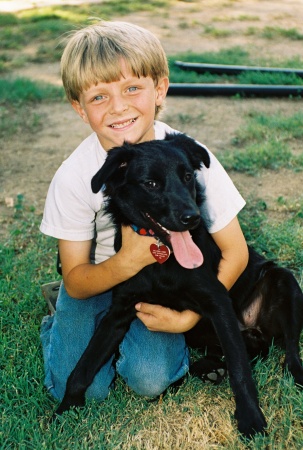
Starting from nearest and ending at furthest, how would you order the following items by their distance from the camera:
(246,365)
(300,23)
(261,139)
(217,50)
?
(246,365)
(261,139)
(217,50)
(300,23)

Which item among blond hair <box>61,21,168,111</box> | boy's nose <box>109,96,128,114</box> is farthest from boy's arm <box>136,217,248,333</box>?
blond hair <box>61,21,168,111</box>

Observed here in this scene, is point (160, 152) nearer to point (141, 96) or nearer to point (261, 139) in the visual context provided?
point (141, 96)

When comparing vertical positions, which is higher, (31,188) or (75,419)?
(75,419)

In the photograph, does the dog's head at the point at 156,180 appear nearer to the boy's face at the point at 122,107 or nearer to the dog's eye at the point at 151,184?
the dog's eye at the point at 151,184

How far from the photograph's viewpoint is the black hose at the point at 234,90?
677cm

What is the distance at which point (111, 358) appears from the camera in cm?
299

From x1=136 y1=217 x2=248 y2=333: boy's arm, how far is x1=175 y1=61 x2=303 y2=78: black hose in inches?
191

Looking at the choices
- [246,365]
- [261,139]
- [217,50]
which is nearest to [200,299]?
[246,365]

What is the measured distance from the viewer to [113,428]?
2.54 meters

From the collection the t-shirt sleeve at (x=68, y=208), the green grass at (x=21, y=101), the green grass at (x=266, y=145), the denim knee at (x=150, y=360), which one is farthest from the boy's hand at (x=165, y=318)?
the green grass at (x=21, y=101)

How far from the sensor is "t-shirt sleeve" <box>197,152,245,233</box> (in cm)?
289

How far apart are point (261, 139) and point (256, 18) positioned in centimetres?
618

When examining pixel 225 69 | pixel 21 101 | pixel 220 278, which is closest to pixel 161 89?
pixel 220 278

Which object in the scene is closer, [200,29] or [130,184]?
[130,184]
